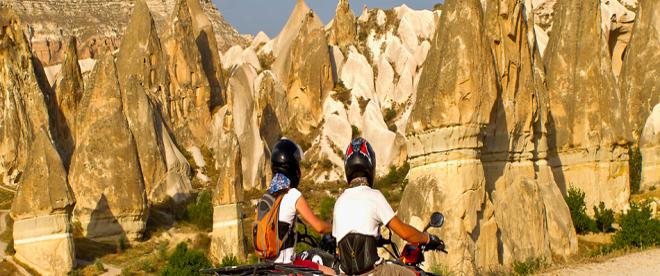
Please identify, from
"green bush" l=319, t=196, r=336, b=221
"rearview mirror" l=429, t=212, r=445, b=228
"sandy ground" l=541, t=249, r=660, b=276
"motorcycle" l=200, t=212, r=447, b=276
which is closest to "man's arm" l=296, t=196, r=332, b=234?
"motorcycle" l=200, t=212, r=447, b=276

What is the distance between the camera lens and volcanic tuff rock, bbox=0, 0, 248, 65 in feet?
277

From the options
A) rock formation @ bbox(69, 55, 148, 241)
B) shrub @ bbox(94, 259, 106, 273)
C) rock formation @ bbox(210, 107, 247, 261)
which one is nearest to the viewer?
shrub @ bbox(94, 259, 106, 273)

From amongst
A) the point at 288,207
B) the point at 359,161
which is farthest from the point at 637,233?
the point at 359,161

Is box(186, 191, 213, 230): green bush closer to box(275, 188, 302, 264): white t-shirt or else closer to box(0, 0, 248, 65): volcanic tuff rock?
box(275, 188, 302, 264): white t-shirt

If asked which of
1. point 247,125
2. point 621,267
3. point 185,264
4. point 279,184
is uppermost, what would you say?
point 247,125

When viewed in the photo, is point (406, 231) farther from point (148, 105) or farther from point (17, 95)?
point (17, 95)

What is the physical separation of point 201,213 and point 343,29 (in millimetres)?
23364

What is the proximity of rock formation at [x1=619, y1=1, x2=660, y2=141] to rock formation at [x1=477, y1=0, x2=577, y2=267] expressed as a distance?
41.2 ft

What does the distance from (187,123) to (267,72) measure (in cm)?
429

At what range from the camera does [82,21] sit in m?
91.4

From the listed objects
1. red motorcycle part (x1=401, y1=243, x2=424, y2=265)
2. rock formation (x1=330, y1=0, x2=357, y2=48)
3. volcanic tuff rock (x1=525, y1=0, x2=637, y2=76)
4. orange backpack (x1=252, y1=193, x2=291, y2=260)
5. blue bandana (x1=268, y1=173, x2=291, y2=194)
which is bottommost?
red motorcycle part (x1=401, y1=243, x2=424, y2=265)

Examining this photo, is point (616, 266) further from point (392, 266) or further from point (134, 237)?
point (134, 237)

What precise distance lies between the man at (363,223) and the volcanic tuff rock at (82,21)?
251 ft

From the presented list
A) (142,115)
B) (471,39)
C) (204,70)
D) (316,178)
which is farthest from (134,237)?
(204,70)
